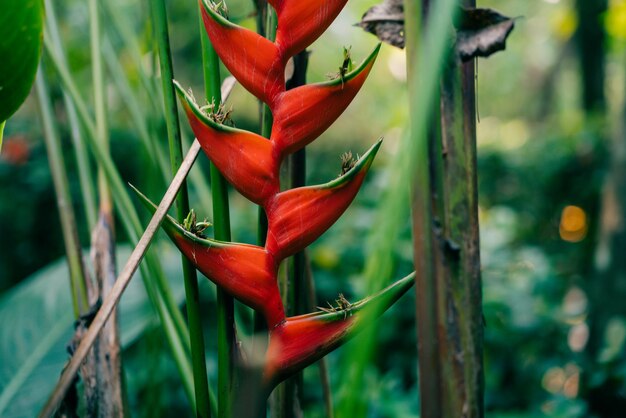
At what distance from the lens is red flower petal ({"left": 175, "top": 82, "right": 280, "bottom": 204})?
267 millimetres

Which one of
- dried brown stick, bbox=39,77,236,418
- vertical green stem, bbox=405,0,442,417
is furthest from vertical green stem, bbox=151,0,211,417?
vertical green stem, bbox=405,0,442,417

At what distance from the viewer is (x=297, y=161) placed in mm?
347

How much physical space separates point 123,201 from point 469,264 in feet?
0.77

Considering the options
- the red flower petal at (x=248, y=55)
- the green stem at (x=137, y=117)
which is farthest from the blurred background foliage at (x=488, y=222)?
the red flower petal at (x=248, y=55)

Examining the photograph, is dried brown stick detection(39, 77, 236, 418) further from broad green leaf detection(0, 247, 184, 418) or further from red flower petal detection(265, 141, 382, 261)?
broad green leaf detection(0, 247, 184, 418)

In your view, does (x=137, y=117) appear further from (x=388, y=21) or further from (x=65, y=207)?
(x=388, y=21)

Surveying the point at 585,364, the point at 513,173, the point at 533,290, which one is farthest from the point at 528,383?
the point at 513,173

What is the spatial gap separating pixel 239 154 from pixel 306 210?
44mm

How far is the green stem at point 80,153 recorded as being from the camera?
0.45 m

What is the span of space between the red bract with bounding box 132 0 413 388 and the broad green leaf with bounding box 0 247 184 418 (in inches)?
11.8

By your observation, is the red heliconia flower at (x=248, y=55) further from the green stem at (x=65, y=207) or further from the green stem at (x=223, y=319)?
the green stem at (x=65, y=207)

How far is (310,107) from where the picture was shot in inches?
10.9

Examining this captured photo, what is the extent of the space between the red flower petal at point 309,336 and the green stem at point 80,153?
0.23m

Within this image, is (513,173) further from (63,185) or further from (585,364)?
(63,185)
